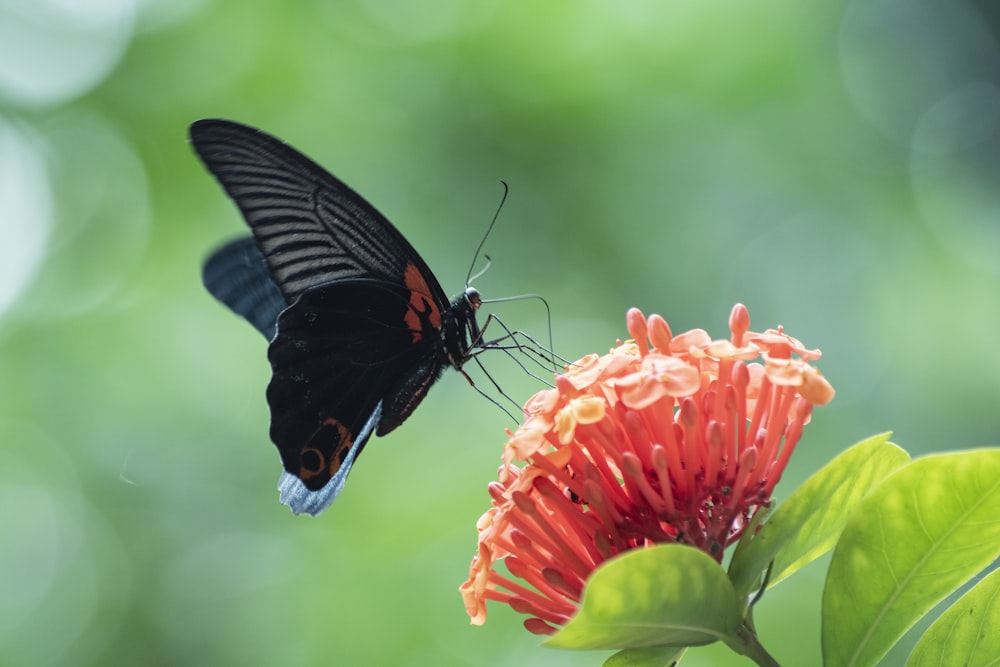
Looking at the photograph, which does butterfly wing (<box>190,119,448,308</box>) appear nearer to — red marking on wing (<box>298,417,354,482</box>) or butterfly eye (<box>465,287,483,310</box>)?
butterfly eye (<box>465,287,483,310</box>)

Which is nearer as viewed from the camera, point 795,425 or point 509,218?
point 795,425

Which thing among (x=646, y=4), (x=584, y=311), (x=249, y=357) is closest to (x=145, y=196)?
(x=249, y=357)

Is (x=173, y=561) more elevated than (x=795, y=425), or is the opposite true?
(x=795, y=425)

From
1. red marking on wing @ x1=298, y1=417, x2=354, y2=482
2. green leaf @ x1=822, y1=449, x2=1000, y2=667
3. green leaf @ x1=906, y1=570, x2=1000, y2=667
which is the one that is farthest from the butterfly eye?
green leaf @ x1=906, y1=570, x2=1000, y2=667

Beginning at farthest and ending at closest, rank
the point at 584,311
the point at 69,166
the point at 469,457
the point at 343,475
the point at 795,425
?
the point at 69,166
the point at 584,311
the point at 469,457
the point at 343,475
the point at 795,425

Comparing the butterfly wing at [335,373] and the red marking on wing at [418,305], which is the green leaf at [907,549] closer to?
the butterfly wing at [335,373]

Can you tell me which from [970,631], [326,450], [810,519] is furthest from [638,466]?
[326,450]

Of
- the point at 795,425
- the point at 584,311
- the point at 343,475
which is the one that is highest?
the point at 795,425

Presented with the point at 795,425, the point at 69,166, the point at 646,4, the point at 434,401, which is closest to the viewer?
the point at 795,425

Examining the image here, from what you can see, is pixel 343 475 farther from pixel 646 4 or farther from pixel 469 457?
pixel 646 4
